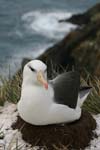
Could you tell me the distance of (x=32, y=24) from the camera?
32.2 meters

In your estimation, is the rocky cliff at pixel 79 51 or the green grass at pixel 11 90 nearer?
the green grass at pixel 11 90

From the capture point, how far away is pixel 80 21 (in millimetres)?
26125

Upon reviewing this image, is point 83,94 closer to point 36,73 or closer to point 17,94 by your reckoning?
point 36,73

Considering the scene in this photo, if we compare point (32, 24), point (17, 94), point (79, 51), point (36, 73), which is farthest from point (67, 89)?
point (32, 24)

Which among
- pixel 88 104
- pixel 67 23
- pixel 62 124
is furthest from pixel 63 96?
pixel 67 23

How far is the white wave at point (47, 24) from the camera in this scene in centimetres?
3011

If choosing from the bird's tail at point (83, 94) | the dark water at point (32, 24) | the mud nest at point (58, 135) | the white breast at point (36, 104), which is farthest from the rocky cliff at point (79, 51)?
the dark water at point (32, 24)

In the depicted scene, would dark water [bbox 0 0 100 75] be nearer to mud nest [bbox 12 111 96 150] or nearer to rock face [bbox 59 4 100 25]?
rock face [bbox 59 4 100 25]

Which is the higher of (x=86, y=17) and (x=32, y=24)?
(x=86, y=17)

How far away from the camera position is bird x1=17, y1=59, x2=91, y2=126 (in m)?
4.14

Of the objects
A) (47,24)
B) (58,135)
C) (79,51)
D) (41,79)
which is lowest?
(47,24)

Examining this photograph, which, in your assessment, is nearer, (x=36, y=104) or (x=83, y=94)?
(x=36, y=104)

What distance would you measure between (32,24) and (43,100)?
1112 inches

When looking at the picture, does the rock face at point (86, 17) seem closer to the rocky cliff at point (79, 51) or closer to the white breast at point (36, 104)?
the rocky cliff at point (79, 51)
